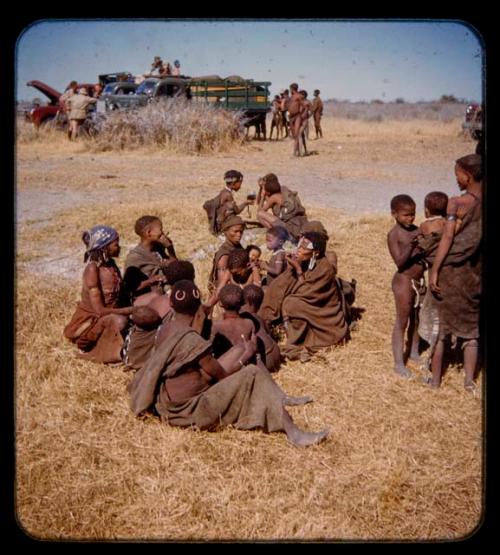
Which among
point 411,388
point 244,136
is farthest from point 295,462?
point 244,136

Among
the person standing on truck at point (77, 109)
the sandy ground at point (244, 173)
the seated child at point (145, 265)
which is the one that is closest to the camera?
the seated child at point (145, 265)

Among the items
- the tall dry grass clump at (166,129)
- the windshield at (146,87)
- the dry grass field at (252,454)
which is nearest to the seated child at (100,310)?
the dry grass field at (252,454)

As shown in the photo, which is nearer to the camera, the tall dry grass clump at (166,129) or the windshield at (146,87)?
the tall dry grass clump at (166,129)

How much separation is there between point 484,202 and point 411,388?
5.61 feet

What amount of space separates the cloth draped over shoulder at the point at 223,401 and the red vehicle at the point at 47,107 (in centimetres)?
1855

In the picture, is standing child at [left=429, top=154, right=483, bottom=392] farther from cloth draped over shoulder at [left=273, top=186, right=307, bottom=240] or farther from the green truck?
the green truck

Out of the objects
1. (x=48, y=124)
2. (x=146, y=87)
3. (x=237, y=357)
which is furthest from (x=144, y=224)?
(x=48, y=124)

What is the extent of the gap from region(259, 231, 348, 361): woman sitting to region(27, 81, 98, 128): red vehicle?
17.4 m

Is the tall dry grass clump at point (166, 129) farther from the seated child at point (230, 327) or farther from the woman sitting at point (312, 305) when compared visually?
the seated child at point (230, 327)

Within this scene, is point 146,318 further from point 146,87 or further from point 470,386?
point 146,87

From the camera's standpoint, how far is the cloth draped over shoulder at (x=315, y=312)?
5.66 metres

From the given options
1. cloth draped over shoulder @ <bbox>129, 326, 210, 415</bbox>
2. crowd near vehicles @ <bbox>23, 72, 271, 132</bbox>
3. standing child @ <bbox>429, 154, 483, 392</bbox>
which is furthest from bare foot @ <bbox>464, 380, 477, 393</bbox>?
crowd near vehicles @ <bbox>23, 72, 271, 132</bbox>
